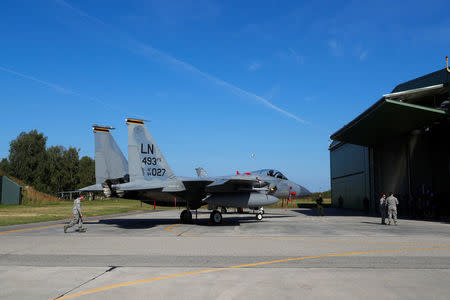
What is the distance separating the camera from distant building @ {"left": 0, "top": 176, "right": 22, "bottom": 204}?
51000 mm

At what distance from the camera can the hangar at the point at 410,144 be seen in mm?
22891

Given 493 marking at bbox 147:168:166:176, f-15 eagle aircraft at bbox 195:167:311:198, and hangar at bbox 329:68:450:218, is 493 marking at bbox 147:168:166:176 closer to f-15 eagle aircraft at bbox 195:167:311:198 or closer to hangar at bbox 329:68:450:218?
f-15 eagle aircraft at bbox 195:167:311:198

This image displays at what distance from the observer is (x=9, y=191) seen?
51.3 meters

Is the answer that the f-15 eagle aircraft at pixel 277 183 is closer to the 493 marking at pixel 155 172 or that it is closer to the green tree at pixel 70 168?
the 493 marking at pixel 155 172

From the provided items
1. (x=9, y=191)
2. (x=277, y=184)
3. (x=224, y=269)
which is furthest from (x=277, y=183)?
(x=9, y=191)

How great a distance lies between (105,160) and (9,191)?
41376 mm

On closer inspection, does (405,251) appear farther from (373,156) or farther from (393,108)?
(373,156)

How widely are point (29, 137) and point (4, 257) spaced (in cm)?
8118

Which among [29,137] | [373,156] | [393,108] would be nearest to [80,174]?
[29,137]

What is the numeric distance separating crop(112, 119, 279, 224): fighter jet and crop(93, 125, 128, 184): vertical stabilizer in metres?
2.37

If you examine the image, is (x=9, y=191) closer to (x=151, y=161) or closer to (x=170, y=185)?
(x=151, y=161)

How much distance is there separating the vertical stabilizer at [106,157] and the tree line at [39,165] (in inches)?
2619

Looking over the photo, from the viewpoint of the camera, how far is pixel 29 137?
7950 centimetres

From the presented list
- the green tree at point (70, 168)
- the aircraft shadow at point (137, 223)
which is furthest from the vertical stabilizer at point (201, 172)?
the green tree at point (70, 168)
